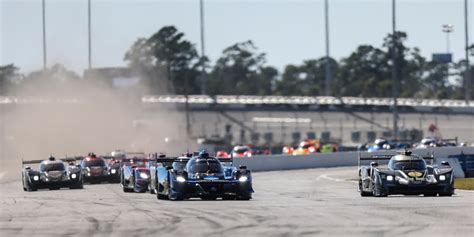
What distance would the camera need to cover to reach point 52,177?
4684 centimetres

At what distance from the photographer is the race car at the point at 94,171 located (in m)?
52.1

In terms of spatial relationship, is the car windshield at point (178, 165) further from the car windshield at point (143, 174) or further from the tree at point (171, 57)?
the tree at point (171, 57)

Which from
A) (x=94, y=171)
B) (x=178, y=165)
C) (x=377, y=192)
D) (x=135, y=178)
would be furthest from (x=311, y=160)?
(x=377, y=192)

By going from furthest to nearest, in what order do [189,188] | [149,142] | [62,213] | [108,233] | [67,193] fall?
[149,142]
[67,193]
[189,188]
[62,213]
[108,233]

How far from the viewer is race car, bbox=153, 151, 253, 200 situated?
34.6 metres

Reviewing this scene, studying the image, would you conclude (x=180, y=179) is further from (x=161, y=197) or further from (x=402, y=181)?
(x=402, y=181)

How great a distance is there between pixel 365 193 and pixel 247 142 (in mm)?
72894

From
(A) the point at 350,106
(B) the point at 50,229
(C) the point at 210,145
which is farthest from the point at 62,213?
(A) the point at 350,106

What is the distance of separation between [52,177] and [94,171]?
17.7 ft

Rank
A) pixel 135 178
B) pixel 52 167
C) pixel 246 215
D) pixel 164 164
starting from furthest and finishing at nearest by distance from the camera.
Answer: pixel 52 167 < pixel 135 178 < pixel 164 164 < pixel 246 215

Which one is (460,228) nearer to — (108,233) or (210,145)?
(108,233)

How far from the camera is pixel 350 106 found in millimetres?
125875

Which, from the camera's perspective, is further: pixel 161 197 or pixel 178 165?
pixel 178 165

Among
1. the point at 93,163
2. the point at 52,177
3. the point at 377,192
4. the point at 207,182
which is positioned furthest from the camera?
the point at 93,163
